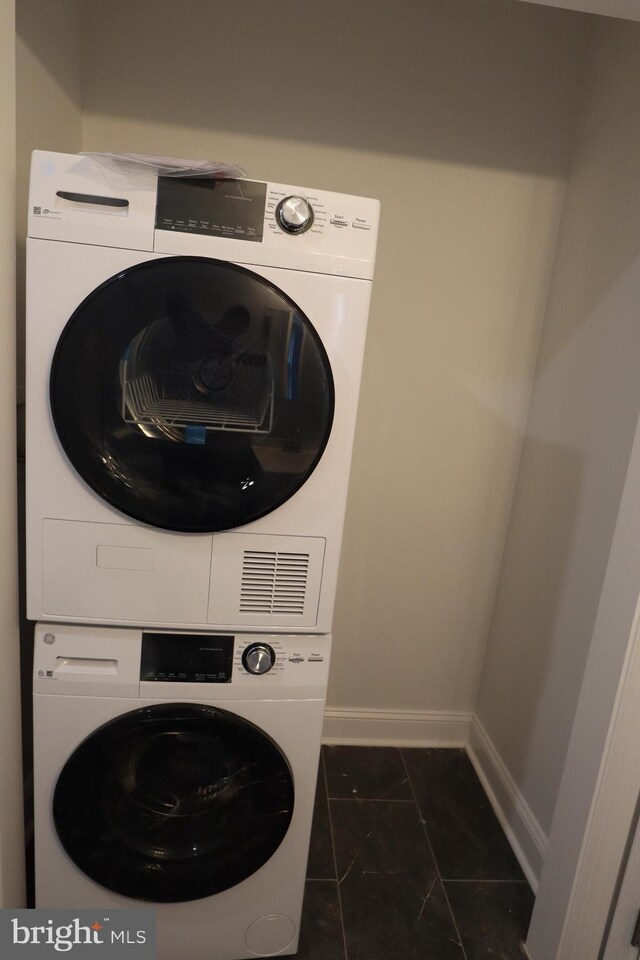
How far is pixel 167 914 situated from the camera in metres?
1.35

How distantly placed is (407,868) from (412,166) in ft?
6.84

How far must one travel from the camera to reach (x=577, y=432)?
5.45 feet

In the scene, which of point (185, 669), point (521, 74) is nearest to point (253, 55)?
Answer: point (521, 74)

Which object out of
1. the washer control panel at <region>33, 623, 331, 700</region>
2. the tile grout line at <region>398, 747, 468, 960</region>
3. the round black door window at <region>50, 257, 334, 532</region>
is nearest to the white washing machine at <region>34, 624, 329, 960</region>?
the washer control panel at <region>33, 623, 331, 700</region>

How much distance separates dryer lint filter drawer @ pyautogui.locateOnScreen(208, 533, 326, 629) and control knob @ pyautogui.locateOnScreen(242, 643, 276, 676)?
0.17 ft

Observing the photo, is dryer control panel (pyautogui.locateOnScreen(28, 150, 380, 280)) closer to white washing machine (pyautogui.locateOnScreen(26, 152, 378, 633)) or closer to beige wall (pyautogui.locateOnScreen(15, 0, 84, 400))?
white washing machine (pyautogui.locateOnScreen(26, 152, 378, 633))

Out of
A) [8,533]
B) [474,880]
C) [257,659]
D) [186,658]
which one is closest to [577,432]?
[257,659]

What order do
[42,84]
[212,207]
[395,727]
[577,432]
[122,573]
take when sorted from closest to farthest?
[212,207] → [122,573] → [42,84] → [577,432] → [395,727]

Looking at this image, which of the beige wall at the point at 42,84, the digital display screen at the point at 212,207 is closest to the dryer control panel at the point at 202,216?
the digital display screen at the point at 212,207

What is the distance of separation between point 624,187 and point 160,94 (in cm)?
131

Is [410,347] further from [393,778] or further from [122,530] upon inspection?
[393,778]

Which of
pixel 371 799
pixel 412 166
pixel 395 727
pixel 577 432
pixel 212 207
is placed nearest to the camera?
pixel 212 207

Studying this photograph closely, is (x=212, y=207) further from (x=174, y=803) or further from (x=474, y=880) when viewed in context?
(x=474, y=880)

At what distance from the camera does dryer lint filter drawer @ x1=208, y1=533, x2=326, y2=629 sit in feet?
4.10
